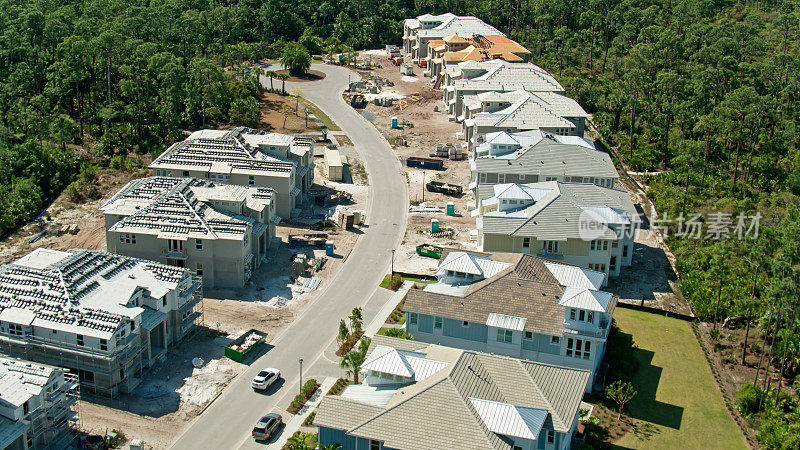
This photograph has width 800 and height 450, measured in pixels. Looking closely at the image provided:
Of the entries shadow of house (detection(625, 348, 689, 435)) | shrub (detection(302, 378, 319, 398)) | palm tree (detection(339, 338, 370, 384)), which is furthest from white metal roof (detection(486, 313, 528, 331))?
shrub (detection(302, 378, 319, 398))

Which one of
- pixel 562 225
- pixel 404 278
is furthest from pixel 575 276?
pixel 404 278

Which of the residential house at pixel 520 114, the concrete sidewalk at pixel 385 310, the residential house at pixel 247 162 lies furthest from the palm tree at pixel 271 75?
the concrete sidewalk at pixel 385 310

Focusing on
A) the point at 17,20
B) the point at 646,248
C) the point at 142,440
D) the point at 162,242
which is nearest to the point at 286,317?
the point at 162,242

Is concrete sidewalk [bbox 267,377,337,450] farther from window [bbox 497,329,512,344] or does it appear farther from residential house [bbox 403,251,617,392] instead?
window [bbox 497,329,512,344]

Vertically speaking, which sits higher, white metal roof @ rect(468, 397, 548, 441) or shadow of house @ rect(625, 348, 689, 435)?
white metal roof @ rect(468, 397, 548, 441)

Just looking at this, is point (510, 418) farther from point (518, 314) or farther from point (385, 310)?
point (385, 310)
